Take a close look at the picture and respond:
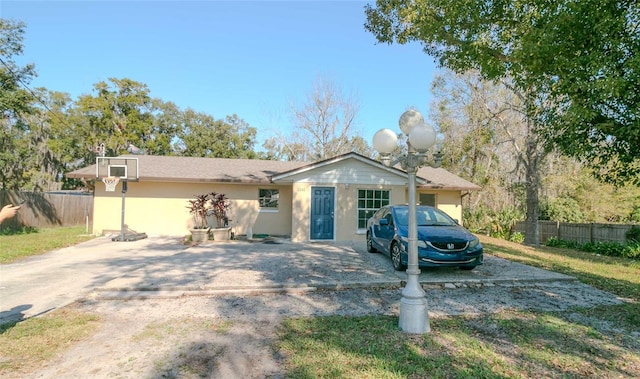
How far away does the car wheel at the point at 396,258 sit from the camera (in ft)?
26.5

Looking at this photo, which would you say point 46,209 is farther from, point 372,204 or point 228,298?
point 228,298

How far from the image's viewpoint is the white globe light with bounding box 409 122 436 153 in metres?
4.82

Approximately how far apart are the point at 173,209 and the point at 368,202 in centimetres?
857

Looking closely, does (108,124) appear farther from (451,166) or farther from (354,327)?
(354,327)

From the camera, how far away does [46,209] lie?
18.2 meters

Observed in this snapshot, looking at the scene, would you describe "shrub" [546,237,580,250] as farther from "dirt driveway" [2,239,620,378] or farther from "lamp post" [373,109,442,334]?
"lamp post" [373,109,442,334]

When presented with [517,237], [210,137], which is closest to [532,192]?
[517,237]

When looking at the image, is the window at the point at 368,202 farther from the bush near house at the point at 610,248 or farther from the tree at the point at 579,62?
the bush near house at the point at 610,248

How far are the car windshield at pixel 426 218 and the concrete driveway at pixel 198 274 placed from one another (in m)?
1.15

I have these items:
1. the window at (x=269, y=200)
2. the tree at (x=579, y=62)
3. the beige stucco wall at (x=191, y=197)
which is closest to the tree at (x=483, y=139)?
the beige stucco wall at (x=191, y=197)

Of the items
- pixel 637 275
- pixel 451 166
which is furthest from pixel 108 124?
pixel 637 275

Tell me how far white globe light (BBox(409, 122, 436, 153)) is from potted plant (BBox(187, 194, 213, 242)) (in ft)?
34.6

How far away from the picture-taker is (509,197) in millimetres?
24016

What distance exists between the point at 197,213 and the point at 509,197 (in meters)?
20.2
